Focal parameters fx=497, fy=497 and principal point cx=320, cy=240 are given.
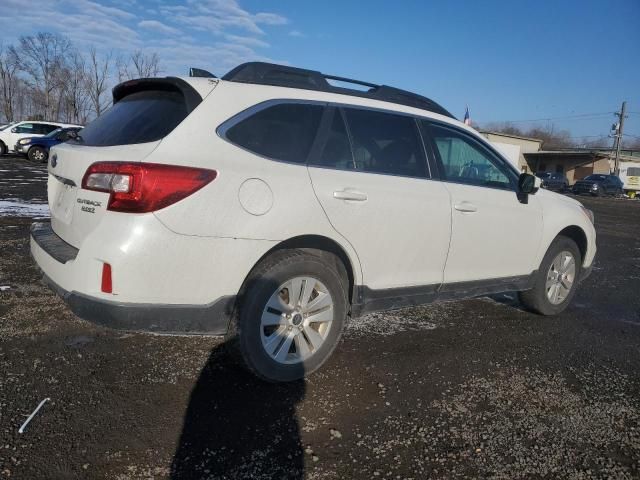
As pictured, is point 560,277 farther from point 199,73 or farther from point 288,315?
point 199,73

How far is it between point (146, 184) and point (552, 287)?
159 inches

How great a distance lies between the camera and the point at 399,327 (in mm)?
4383

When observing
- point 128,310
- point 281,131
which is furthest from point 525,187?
point 128,310

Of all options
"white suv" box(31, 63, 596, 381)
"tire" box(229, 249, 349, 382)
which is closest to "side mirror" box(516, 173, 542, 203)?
"white suv" box(31, 63, 596, 381)

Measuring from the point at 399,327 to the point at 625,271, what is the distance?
5253 millimetres

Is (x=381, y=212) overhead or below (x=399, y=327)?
overhead

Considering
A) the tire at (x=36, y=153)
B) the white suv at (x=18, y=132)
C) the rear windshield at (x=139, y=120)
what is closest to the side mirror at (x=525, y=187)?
the rear windshield at (x=139, y=120)

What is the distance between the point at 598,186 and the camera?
116 ft

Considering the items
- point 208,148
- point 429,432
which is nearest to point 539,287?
point 429,432

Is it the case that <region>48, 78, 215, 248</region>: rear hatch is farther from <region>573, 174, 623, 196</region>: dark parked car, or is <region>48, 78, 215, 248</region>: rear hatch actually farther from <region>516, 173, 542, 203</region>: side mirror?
<region>573, 174, 623, 196</region>: dark parked car

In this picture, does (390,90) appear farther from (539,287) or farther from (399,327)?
(539,287)

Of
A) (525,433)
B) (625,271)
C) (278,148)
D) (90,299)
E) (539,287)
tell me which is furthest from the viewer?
(625,271)

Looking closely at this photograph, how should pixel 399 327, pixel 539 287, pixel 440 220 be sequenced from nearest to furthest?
pixel 440 220 < pixel 399 327 < pixel 539 287

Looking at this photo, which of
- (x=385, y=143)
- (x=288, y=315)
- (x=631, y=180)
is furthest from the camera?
(x=631, y=180)
